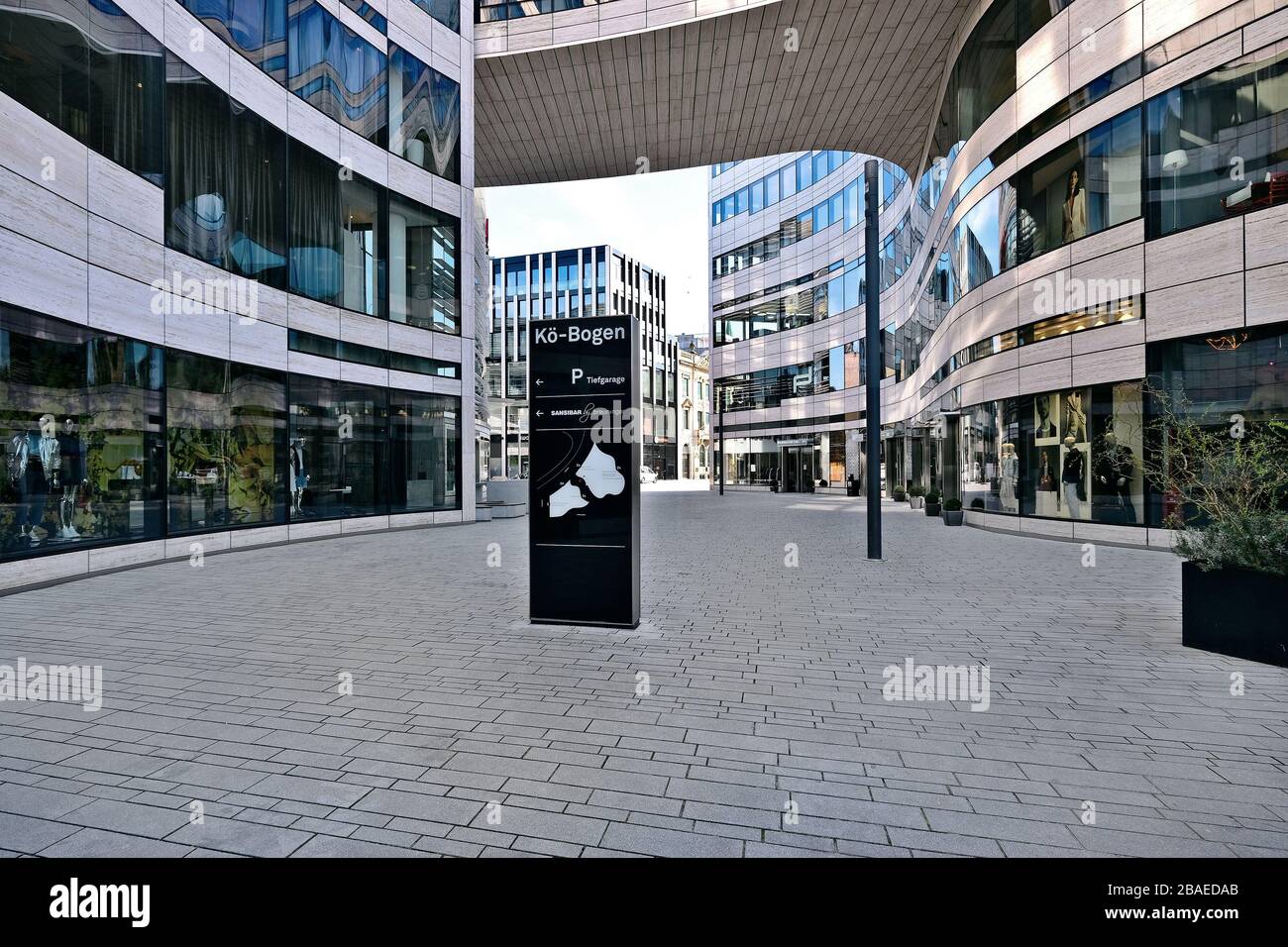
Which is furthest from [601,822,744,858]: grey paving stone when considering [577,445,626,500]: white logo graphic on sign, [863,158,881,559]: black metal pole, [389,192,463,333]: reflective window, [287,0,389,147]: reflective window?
[287,0,389,147]: reflective window

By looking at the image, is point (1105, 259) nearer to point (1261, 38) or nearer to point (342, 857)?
point (1261, 38)

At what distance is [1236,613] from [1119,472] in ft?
31.9

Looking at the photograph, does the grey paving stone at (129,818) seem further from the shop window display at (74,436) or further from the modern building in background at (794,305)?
the modern building in background at (794,305)

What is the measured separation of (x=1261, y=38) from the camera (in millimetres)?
12516

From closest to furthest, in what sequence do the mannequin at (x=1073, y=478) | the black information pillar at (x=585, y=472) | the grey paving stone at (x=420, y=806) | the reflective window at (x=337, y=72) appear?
the grey paving stone at (x=420, y=806), the black information pillar at (x=585, y=472), the mannequin at (x=1073, y=478), the reflective window at (x=337, y=72)

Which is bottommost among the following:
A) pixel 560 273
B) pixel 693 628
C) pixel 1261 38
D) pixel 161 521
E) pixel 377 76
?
pixel 693 628

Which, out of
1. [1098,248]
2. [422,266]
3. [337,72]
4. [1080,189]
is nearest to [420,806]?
[1098,248]

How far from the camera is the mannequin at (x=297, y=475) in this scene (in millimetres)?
16969

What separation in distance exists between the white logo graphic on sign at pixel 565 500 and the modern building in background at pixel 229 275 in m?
8.23

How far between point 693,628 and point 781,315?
137 ft

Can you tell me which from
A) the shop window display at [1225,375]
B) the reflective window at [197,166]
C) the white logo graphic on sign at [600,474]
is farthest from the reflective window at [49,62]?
the shop window display at [1225,375]

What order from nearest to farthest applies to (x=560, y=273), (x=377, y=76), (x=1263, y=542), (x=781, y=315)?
(x=1263, y=542) < (x=377, y=76) < (x=781, y=315) < (x=560, y=273)

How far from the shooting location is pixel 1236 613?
652cm

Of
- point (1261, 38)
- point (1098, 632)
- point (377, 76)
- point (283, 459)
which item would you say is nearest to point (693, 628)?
point (1098, 632)
